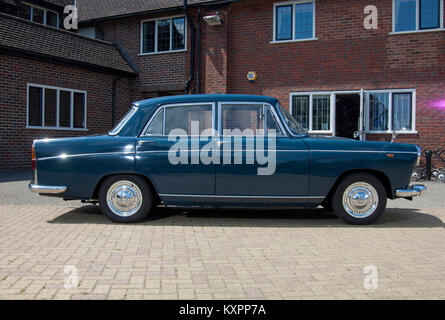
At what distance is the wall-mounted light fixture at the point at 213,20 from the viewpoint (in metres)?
14.1

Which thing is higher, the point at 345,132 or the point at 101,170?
the point at 345,132

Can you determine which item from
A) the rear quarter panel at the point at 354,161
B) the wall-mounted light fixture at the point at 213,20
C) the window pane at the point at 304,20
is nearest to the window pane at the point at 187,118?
the rear quarter panel at the point at 354,161

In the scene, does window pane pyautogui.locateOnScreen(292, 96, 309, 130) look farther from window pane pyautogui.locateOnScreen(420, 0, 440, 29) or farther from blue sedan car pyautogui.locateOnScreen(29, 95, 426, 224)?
blue sedan car pyautogui.locateOnScreen(29, 95, 426, 224)

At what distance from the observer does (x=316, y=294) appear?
305 cm

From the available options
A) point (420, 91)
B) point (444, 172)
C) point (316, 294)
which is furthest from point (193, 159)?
point (420, 91)

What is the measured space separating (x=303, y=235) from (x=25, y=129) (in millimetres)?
10884

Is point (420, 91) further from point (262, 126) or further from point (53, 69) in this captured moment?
point (53, 69)

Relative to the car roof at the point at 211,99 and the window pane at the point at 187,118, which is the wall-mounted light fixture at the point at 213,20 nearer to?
the car roof at the point at 211,99

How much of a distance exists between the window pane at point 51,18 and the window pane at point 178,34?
17.6 ft

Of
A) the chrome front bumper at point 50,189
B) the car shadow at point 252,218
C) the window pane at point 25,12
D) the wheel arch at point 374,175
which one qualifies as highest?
the window pane at point 25,12

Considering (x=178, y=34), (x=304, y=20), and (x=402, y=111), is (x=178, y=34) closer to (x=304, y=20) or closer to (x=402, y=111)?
(x=304, y=20)

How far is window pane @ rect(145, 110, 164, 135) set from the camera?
575 centimetres

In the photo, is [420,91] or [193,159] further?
[420,91]

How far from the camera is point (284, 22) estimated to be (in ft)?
45.8
